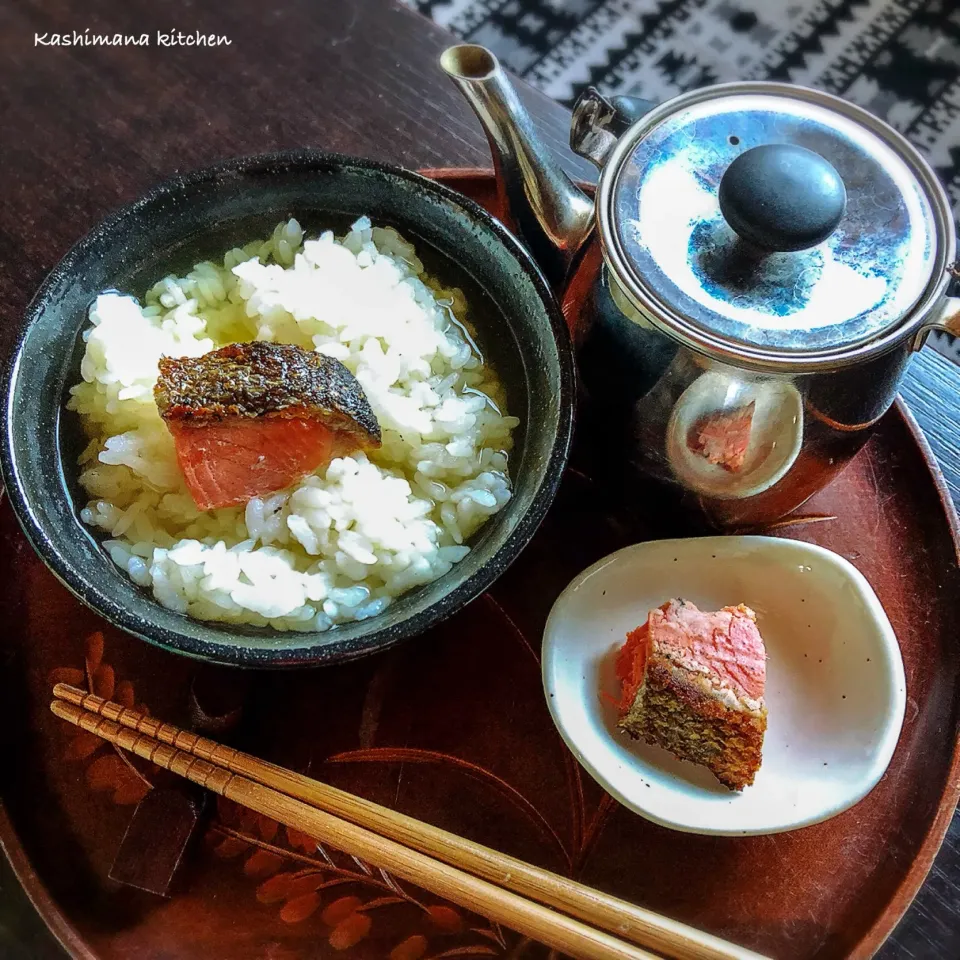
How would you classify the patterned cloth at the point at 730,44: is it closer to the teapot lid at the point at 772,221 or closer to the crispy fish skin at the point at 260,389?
the teapot lid at the point at 772,221

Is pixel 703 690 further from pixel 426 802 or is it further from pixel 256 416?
pixel 256 416

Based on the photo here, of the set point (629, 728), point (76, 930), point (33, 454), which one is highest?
point (33, 454)

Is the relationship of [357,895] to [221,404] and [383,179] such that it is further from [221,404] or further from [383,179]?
[383,179]

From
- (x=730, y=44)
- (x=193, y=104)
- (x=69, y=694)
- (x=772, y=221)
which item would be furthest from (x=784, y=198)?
(x=730, y=44)

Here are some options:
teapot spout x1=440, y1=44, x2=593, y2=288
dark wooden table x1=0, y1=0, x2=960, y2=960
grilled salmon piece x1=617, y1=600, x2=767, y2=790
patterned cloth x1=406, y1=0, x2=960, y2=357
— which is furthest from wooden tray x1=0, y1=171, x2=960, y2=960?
patterned cloth x1=406, y1=0, x2=960, y2=357

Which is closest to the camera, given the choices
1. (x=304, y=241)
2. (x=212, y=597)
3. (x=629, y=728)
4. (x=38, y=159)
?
(x=212, y=597)

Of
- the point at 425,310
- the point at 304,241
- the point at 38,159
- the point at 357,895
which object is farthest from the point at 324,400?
the point at 38,159

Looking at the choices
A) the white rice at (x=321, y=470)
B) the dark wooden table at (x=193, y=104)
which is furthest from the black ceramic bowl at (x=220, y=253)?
the dark wooden table at (x=193, y=104)
